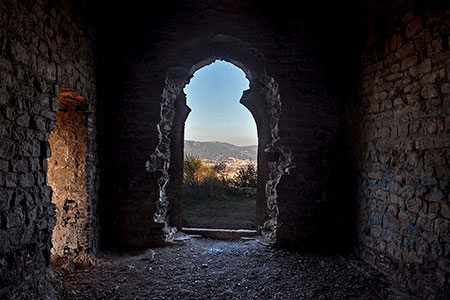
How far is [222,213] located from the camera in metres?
8.32

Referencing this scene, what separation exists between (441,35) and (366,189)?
2227 millimetres

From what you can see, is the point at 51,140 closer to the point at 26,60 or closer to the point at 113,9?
the point at 26,60

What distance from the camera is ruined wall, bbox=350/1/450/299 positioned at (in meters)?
2.87

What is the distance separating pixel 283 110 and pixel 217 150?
3240 cm

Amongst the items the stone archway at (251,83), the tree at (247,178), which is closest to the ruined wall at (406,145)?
the stone archway at (251,83)

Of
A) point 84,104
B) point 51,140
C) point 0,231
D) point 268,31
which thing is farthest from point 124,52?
point 0,231

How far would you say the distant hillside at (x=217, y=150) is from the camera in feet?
114

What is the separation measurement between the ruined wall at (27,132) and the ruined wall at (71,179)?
89 cm

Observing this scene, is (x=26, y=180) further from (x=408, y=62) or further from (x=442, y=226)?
(x=408, y=62)

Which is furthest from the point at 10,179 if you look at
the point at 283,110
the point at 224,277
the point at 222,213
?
the point at 222,213

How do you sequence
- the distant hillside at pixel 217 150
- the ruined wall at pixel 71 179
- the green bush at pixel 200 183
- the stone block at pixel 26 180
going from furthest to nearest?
the distant hillside at pixel 217 150
the green bush at pixel 200 183
the ruined wall at pixel 71 179
the stone block at pixel 26 180

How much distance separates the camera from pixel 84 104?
4090 mm

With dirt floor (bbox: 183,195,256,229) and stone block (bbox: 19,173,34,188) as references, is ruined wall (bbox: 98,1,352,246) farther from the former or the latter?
dirt floor (bbox: 183,195,256,229)

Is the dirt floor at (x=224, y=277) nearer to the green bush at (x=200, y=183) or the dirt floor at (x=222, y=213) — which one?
the dirt floor at (x=222, y=213)
